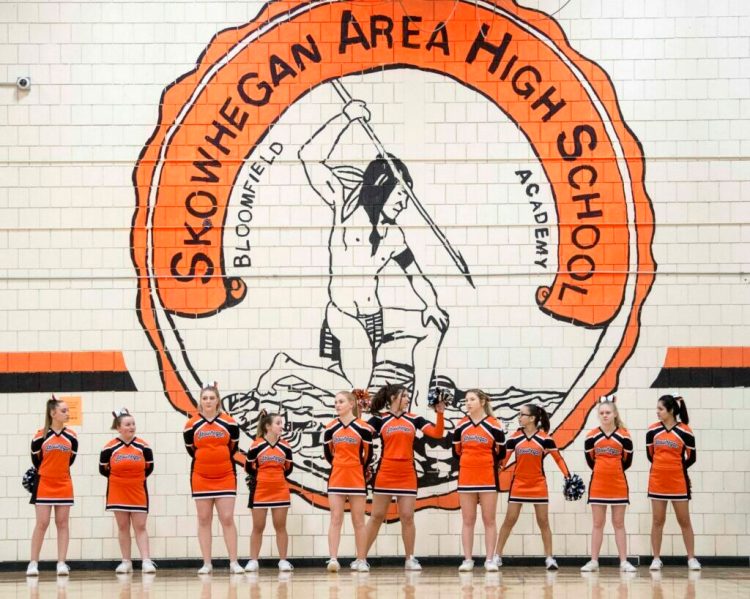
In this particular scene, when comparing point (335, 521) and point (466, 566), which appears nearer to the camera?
point (466, 566)

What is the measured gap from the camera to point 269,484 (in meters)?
11.7

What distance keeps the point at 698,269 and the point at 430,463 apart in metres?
3.57

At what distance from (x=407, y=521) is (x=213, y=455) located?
2069 millimetres

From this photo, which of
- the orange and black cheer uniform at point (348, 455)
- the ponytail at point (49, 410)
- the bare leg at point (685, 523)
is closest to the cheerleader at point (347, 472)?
the orange and black cheer uniform at point (348, 455)

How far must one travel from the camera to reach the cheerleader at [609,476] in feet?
38.0

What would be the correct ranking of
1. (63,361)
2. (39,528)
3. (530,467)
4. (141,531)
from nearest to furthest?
1. (39,528)
2. (141,531)
3. (530,467)
4. (63,361)

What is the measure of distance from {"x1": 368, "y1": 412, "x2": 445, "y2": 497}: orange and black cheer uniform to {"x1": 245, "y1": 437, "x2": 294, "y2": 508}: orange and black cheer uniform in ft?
3.07

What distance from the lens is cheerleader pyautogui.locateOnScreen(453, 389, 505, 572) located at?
11.5 m

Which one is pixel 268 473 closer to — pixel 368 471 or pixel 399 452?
pixel 368 471

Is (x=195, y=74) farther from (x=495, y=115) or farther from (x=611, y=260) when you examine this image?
(x=611, y=260)

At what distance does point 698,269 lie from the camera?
41.2 ft

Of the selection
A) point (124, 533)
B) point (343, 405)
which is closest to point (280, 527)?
point (343, 405)

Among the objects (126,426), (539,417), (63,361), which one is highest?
(63,361)

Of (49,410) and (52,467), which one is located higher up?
(49,410)
